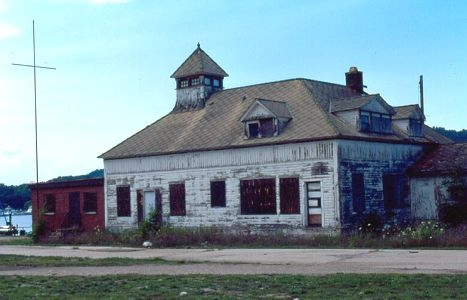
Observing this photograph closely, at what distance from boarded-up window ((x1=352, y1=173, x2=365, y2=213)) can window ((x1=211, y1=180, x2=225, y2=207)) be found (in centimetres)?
703

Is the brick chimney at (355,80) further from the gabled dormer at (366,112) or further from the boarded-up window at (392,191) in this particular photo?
the boarded-up window at (392,191)

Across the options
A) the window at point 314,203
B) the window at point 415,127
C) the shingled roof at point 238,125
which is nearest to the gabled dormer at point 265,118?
the shingled roof at point 238,125

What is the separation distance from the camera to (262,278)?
658 inches

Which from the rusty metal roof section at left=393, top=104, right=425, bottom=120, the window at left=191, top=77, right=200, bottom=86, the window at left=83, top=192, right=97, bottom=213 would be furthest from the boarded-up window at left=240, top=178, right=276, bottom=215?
the window at left=83, top=192, right=97, bottom=213

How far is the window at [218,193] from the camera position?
37844mm

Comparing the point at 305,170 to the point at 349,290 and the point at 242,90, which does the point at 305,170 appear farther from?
the point at 349,290

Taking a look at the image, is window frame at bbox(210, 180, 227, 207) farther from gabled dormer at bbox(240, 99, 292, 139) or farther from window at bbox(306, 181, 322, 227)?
window at bbox(306, 181, 322, 227)

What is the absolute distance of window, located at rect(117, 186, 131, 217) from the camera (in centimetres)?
4253

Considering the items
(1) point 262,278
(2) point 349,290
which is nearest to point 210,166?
(1) point 262,278

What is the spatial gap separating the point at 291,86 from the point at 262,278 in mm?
24815

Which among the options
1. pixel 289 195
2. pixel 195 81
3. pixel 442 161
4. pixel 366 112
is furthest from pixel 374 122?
pixel 195 81

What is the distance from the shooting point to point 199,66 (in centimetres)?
4478

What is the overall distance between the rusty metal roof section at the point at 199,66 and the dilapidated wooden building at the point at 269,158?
16 centimetres

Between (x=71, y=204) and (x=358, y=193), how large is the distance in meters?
19.4
